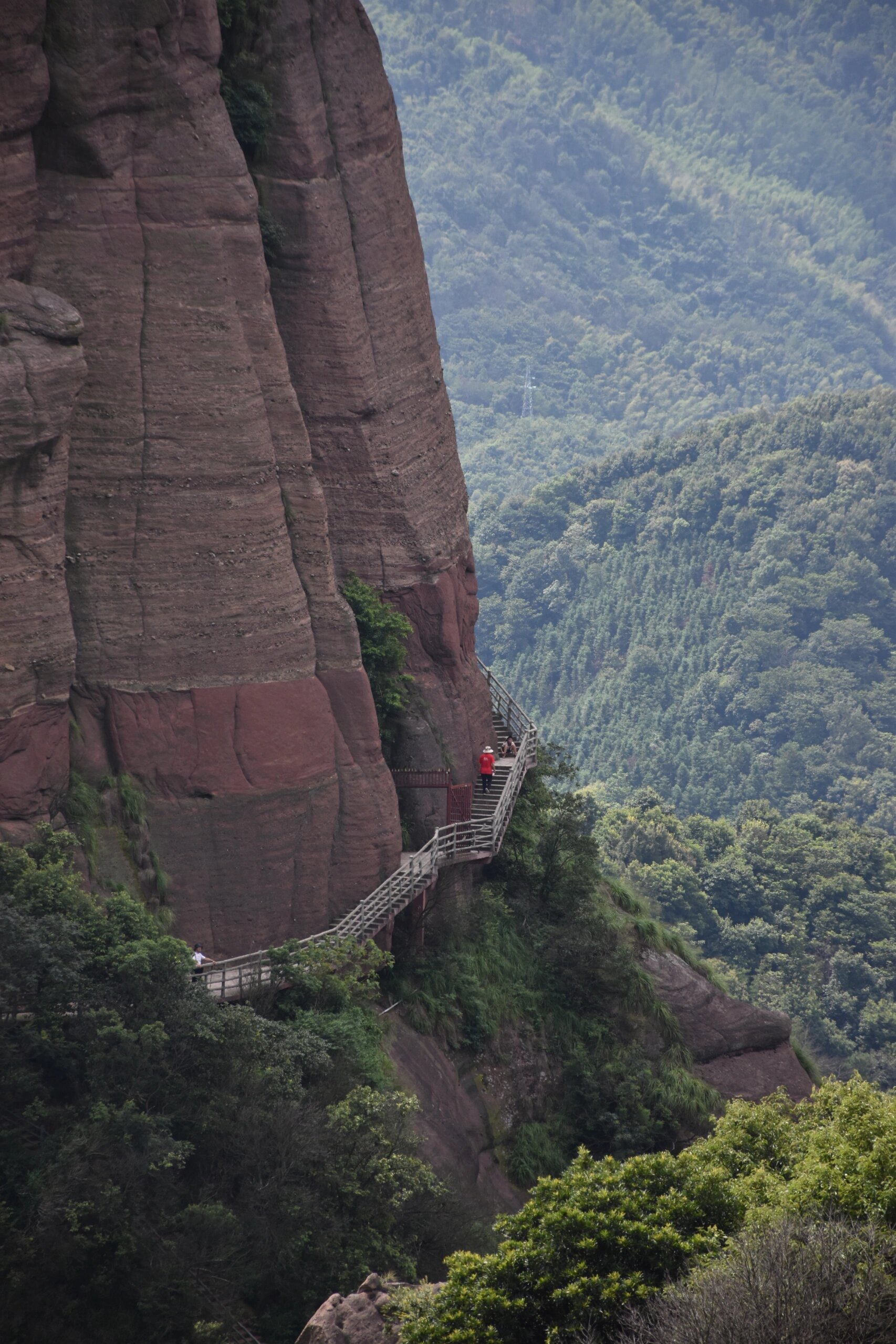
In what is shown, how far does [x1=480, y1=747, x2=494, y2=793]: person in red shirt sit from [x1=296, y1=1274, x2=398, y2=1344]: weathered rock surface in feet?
50.2

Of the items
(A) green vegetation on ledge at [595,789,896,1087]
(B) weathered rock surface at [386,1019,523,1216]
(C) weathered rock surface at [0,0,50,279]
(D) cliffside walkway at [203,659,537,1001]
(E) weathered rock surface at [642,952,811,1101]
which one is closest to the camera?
(C) weathered rock surface at [0,0,50,279]

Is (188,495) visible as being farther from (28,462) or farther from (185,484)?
(28,462)

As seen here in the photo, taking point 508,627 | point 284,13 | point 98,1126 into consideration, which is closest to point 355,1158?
point 98,1126

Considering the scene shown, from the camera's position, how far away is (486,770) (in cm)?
3628

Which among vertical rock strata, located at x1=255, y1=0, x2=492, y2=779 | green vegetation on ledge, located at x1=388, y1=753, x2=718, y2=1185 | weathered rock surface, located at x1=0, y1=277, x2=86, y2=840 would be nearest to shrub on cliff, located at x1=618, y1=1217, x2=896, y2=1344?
weathered rock surface, located at x1=0, y1=277, x2=86, y2=840

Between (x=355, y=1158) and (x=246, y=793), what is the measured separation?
688 centimetres

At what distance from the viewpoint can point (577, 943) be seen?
3588 centimetres

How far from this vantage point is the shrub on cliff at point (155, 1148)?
22.7m

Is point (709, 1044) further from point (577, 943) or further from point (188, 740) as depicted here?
point (188, 740)

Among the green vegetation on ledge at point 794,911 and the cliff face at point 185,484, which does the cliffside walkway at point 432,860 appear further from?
the green vegetation on ledge at point 794,911

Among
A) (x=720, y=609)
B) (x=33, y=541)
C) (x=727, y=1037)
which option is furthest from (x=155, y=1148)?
(x=720, y=609)

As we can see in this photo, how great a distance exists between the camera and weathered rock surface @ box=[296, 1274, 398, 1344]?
69.4 feet

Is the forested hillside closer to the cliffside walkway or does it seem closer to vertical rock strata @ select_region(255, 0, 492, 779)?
the cliffside walkway

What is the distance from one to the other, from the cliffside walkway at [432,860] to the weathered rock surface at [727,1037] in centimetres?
557
